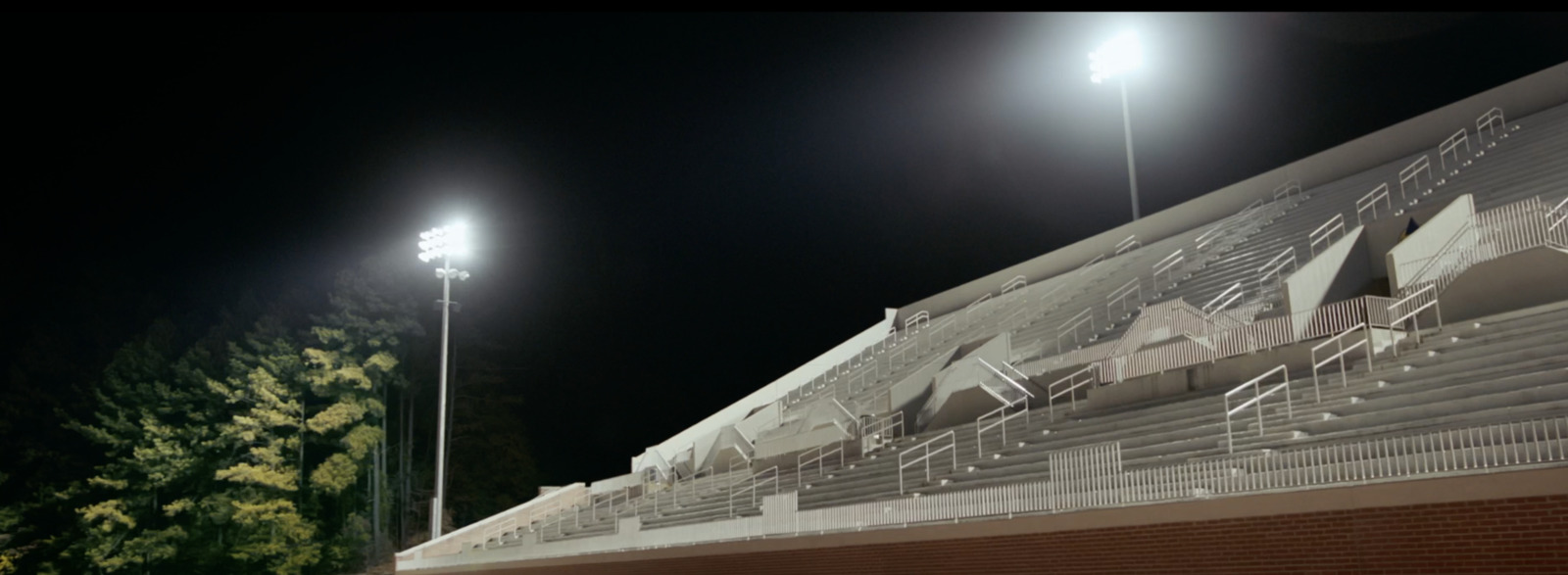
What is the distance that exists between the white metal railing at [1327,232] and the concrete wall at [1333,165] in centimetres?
441

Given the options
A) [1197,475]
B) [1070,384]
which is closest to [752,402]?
[1070,384]

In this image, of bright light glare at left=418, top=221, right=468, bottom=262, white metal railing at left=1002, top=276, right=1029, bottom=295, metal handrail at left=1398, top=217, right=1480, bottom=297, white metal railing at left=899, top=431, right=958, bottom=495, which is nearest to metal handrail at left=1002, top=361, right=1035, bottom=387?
white metal railing at left=899, top=431, right=958, bottom=495

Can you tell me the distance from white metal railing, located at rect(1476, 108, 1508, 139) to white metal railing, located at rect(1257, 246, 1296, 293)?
618 centimetres

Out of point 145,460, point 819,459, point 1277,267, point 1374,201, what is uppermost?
point 1374,201

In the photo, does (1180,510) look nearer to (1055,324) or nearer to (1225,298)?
(1225,298)

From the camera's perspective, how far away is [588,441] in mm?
57469

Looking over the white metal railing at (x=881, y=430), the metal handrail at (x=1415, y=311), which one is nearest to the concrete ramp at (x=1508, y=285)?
the metal handrail at (x=1415, y=311)

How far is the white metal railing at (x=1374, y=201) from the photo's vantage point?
25.5 m

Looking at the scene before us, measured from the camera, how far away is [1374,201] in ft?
83.7

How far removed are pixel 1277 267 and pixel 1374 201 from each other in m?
2.56

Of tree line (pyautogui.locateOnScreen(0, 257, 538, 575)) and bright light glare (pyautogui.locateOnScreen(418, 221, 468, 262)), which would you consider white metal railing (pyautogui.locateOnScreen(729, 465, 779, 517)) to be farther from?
tree line (pyautogui.locateOnScreen(0, 257, 538, 575))

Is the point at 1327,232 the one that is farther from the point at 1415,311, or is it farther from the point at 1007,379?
the point at 1415,311

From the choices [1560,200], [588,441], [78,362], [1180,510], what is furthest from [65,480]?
[1560,200]

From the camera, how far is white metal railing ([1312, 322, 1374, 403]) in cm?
1755
